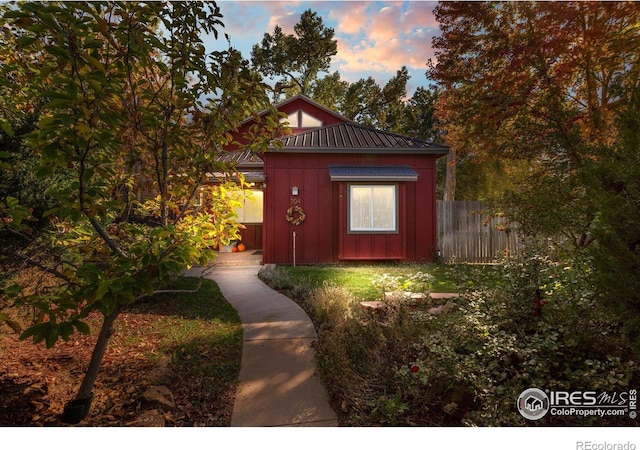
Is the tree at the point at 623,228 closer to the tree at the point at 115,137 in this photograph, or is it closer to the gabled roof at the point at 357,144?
the tree at the point at 115,137

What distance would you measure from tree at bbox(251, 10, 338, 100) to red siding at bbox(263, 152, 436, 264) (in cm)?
212

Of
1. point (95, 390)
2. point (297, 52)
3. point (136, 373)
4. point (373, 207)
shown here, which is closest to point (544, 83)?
point (297, 52)

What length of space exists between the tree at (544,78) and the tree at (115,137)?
12.0 ft

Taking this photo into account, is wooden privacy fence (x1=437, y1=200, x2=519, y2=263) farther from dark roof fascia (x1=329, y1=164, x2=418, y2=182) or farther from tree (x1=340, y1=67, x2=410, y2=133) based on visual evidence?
tree (x1=340, y1=67, x2=410, y2=133)

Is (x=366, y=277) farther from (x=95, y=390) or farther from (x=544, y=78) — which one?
(x=95, y=390)

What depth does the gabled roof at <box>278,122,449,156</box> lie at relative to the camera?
25.0ft

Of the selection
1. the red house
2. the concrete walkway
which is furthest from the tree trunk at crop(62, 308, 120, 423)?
the red house

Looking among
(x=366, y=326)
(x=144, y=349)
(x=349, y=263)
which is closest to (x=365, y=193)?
(x=349, y=263)

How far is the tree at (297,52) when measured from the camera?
282cm

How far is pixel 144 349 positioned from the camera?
294 centimetres

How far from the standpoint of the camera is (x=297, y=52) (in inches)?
204

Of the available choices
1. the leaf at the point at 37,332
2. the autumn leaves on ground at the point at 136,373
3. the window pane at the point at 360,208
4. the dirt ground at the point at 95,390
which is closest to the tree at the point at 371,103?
the window pane at the point at 360,208

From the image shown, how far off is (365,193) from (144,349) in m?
5.93
